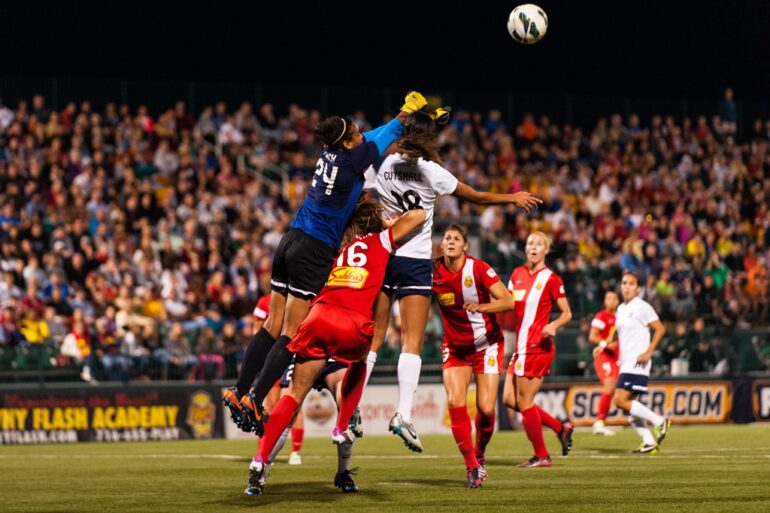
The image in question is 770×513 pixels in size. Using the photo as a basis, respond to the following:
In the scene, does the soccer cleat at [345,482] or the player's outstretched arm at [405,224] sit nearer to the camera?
the player's outstretched arm at [405,224]

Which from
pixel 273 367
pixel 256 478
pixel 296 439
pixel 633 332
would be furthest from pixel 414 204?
pixel 633 332

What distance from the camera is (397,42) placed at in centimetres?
3741

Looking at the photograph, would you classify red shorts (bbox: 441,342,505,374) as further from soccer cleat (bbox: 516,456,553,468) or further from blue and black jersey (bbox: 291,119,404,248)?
blue and black jersey (bbox: 291,119,404,248)

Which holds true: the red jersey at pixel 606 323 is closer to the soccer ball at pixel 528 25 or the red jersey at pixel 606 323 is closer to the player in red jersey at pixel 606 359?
the player in red jersey at pixel 606 359

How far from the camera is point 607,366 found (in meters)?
20.4

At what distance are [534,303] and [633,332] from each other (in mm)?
3896

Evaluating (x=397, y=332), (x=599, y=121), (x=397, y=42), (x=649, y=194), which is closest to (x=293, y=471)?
(x=397, y=332)

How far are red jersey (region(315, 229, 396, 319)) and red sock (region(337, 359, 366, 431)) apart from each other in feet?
1.80

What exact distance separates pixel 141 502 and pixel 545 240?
21.1ft

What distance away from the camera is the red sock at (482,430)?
12.9 m

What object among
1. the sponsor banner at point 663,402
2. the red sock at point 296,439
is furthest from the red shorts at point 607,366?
the red sock at point 296,439

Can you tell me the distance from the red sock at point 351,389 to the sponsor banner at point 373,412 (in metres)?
12.4

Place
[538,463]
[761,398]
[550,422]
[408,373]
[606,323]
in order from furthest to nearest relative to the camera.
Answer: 1. [761,398]
2. [606,323]
3. [550,422]
4. [538,463]
5. [408,373]

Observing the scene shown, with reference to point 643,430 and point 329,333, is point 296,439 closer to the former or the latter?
point 643,430
